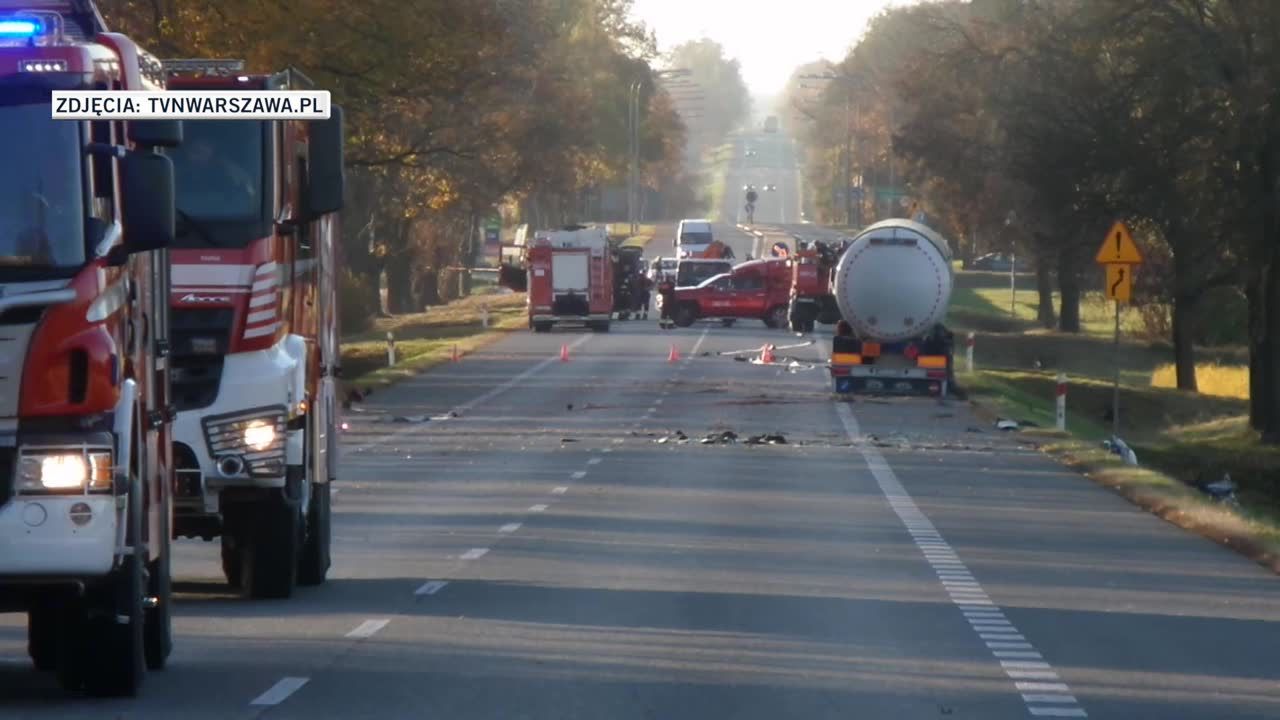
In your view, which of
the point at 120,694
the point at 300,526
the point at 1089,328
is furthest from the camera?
the point at 1089,328

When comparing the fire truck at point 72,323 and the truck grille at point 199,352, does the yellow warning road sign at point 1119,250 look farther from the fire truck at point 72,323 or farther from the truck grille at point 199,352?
the fire truck at point 72,323

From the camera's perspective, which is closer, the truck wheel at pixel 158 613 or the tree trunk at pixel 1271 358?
the truck wheel at pixel 158 613

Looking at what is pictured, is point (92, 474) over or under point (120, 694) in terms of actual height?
over

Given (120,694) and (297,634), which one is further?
(297,634)

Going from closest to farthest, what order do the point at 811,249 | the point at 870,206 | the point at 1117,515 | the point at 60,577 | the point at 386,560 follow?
the point at 60,577 < the point at 386,560 < the point at 1117,515 < the point at 811,249 < the point at 870,206

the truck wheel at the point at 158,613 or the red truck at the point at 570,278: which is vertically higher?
the red truck at the point at 570,278

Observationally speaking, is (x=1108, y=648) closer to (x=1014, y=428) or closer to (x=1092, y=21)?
(x=1014, y=428)

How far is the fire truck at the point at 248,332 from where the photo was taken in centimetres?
1393

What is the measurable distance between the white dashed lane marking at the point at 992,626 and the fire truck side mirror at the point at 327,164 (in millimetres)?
4861

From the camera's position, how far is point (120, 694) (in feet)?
34.2

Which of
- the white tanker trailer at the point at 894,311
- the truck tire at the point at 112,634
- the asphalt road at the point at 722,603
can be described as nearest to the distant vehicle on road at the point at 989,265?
the white tanker trailer at the point at 894,311

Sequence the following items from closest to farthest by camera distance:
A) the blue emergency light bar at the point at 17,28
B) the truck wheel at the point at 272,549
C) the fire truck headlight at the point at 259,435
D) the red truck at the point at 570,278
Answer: the blue emergency light bar at the point at 17,28 < the fire truck headlight at the point at 259,435 < the truck wheel at the point at 272,549 < the red truck at the point at 570,278

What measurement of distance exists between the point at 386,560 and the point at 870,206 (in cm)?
11346

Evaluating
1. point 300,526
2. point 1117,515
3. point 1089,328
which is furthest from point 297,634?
point 1089,328
